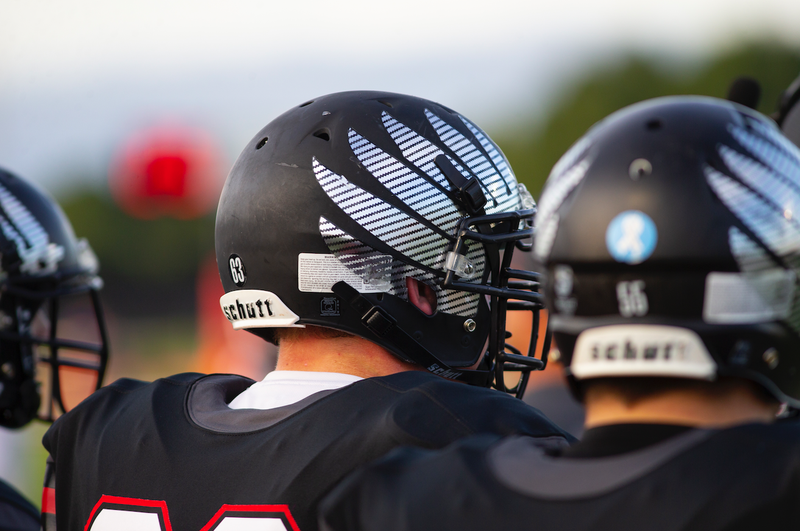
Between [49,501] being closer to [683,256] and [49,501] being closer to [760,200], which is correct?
[683,256]

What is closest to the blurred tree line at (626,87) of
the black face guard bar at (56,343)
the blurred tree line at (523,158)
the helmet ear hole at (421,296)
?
the blurred tree line at (523,158)

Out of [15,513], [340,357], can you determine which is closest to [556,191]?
[340,357]

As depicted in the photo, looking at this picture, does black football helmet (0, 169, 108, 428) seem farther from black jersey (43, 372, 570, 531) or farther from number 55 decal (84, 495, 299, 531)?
number 55 decal (84, 495, 299, 531)

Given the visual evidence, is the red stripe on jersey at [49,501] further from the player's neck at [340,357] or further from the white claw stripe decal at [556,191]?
the white claw stripe decal at [556,191]

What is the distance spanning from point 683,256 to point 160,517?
1.46 meters

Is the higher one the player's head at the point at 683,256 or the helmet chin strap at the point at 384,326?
the player's head at the point at 683,256

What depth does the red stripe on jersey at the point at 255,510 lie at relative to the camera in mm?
2041

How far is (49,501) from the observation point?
8.26 ft

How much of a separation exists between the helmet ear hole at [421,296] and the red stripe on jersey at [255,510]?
770mm

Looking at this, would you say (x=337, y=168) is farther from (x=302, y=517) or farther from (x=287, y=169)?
(x=302, y=517)

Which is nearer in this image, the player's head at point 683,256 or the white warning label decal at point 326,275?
the player's head at point 683,256

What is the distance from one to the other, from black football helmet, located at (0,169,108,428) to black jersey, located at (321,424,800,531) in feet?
8.94

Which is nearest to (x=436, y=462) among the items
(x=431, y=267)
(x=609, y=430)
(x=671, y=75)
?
(x=609, y=430)

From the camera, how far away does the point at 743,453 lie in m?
1.35
